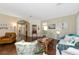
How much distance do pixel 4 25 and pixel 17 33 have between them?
61 cm

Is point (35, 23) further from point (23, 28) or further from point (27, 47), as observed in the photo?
point (27, 47)

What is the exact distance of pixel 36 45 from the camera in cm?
386

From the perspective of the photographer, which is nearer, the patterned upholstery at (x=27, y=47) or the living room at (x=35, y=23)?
the living room at (x=35, y=23)

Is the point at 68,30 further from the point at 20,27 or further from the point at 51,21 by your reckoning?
the point at 20,27

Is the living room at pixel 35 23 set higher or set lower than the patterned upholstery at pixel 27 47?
higher

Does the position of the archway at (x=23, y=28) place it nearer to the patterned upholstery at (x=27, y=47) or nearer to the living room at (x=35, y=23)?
the living room at (x=35, y=23)

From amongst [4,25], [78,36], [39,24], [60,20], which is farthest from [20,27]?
[78,36]

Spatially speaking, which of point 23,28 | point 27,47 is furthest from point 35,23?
point 27,47

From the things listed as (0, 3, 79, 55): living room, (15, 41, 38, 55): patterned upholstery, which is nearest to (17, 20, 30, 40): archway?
(0, 3, 79, 55): living room

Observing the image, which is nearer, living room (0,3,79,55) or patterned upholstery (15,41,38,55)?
living room (0,3,79,55)

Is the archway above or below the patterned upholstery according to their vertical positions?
above

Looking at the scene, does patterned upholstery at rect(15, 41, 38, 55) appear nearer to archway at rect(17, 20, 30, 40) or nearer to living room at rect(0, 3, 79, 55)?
living room at rect(0, 3, 79, 55)

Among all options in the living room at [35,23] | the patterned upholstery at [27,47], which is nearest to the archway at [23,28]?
the living room at [35,23]
